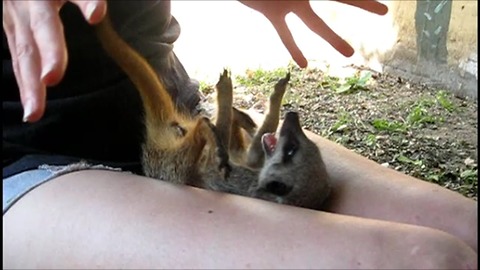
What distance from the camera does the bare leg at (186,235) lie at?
3.77 feet

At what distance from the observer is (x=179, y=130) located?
159 centimetres

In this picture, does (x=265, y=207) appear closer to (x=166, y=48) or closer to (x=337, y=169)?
(x=337, y=169)

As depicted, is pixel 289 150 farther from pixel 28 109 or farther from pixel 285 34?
pixel 28 109

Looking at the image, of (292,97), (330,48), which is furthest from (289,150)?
(330,48)

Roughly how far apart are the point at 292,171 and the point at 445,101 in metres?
1.83

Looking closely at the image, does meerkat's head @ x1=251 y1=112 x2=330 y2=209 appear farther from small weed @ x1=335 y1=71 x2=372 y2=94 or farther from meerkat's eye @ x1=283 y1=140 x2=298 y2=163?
small weed @ x1=335 y1=71 x2=372 y2=94

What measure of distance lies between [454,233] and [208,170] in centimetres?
46

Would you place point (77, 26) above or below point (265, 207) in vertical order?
above

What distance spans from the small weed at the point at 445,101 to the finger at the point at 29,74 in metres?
2.38

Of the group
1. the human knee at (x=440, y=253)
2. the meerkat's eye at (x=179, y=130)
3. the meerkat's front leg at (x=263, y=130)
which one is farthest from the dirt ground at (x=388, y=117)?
the human knee at (x=440, y=253)

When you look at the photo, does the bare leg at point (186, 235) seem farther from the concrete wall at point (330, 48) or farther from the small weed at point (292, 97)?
the concrete wall at point (330, 48)

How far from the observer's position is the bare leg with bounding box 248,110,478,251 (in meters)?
1.40

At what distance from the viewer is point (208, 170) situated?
156cm

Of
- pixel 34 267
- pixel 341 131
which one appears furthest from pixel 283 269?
pixel 341 131
